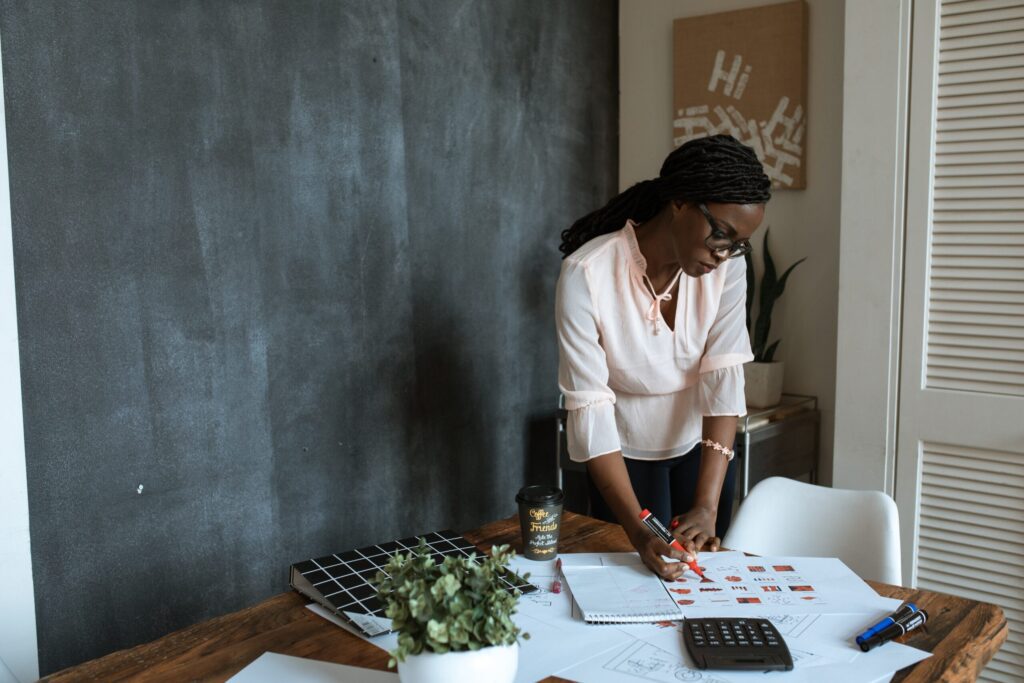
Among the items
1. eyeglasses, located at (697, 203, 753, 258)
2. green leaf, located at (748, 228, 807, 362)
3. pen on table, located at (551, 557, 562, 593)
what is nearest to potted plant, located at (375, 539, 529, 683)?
pen on table, located at (551, 557, 562, 593)

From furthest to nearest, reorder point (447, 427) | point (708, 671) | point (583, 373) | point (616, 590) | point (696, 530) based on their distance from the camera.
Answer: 1. point (447, 427)
2. point (583, 373)
3. point (696, 530)
4. point (616, 590)
5. point (708, 671)

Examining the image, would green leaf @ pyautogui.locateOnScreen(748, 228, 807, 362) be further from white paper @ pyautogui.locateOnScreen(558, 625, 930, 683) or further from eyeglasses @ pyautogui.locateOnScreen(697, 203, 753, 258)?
white paper @ pyautogui.locateOnScreen(558, 625, 930, 683)

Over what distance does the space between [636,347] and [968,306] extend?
48.0 inches

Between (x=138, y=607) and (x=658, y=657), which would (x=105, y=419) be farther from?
(x=658, y=657)

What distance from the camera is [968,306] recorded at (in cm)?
263

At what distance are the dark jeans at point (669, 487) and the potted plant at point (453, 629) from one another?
114 cm

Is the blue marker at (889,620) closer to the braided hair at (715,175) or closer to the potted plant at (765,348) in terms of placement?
the braided hair at (715,175)

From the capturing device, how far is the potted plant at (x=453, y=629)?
1.12 meters

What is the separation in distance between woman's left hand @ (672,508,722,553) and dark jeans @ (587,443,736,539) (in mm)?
295

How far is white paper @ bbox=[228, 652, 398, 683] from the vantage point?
4.20ft

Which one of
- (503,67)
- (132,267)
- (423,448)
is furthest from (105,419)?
(503,67)

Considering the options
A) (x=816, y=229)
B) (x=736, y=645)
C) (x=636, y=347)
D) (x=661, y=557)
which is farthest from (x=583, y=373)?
(x=816, y=229)

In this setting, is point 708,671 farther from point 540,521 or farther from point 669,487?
point 669,487

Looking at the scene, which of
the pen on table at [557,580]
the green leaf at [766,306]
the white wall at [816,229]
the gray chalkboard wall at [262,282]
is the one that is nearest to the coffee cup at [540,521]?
the pen on table at [557,580]
